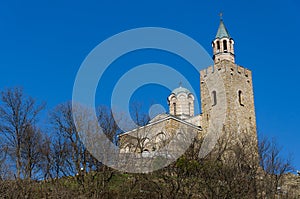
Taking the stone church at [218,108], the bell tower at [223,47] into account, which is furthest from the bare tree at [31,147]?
the bell tower at [223,47]

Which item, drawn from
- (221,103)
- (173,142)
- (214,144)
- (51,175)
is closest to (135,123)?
(173,142)

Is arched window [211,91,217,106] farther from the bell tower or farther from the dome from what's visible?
the dome

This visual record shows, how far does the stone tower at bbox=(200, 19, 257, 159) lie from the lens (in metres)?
40.5

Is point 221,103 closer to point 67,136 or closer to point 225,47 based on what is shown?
point 225,47

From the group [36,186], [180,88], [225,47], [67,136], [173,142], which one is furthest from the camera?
[180,88]

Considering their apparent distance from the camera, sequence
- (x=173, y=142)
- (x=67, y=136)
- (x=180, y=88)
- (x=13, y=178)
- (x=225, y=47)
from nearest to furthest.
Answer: (x=13, y=178) → (x=67, y=136) → (x=173, y=142) → (x=225, y=47) → (x=180, y=88)

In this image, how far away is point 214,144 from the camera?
1292 inches

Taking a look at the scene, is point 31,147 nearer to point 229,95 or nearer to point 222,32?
point 229,95

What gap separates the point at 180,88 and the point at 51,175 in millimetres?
24060

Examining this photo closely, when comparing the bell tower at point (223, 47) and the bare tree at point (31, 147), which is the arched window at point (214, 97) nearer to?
the bell tower at point (223, 47)

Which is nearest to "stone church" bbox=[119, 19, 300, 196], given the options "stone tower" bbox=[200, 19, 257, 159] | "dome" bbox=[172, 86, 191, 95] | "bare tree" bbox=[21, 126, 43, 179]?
"stone tower" bbox=[200, 19, 257, 159]

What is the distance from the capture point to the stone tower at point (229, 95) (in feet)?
133

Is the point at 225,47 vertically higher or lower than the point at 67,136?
higher

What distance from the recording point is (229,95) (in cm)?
4088
